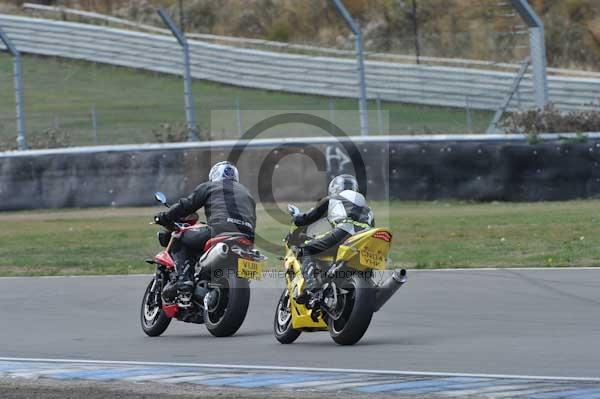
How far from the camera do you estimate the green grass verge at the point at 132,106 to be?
25.5 metres

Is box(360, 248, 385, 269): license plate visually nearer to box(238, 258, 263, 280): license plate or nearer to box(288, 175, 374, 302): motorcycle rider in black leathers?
box(288, 175, 374, 302): motorcycle rider in black leathers

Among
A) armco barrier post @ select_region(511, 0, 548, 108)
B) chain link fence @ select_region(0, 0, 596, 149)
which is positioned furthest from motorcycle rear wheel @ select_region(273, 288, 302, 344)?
chain link fence @ select_region(0, 0, 596, 149)

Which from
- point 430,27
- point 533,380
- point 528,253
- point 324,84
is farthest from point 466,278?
point 430,27

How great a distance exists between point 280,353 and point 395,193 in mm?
11519

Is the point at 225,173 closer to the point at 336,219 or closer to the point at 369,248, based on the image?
the point at 336,219

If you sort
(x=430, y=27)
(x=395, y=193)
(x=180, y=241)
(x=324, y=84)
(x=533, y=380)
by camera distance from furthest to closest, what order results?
(x=430, y=27), (x=324, y=84), (x=395, y=193), (x=180, y=241), (x=533, y=380)

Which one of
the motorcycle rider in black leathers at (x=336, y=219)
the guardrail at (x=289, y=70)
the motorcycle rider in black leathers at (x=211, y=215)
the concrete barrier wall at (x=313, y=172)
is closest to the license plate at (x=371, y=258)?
the motorcycle rider in black leathers at (x=336, y=219)

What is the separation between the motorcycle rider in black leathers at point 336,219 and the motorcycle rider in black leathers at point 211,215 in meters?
1.03

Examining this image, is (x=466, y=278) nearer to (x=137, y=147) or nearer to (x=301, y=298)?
(x=301, y=298)

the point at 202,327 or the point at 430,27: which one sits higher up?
the point at 430,27

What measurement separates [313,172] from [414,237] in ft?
11.4

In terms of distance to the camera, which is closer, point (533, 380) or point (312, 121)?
point (533, 380)

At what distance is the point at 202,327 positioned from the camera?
11156 mm

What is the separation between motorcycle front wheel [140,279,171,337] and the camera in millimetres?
10523
